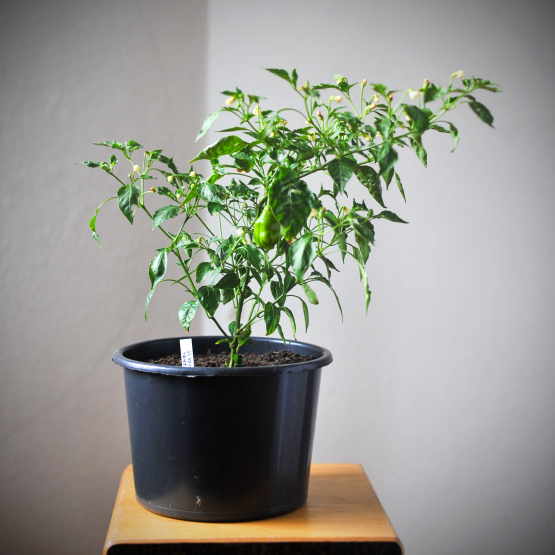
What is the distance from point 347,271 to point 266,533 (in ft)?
2.85

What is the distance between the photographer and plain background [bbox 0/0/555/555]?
1.46 meters

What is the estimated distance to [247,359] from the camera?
1087mm

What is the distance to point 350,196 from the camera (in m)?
→ 1.61

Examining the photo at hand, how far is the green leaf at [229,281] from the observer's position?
934 mm

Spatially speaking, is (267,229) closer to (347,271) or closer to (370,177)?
(370,177)

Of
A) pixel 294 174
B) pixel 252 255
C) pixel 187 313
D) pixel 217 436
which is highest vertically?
pixel 294 174

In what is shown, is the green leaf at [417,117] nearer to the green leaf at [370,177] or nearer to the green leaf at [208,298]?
the green leaf at [370,177]

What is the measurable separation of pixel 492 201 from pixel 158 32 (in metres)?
1.01

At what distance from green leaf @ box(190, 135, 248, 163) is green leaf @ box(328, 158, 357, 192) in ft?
0.50

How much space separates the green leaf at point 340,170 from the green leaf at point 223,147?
0.50 feet

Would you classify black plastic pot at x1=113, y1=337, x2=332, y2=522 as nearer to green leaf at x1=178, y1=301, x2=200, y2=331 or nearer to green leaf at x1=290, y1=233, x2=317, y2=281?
green leaf at x1=178, y1=301, x2=200, y2=331

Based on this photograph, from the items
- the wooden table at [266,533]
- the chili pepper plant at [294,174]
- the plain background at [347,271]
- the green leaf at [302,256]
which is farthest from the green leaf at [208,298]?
the plain background at [347,271]

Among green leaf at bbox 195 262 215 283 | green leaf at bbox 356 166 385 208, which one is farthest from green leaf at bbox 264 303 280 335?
green leaf at bbox 356 166 385 208

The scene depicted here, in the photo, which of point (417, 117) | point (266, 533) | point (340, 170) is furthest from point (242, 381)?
point (417, 117)
